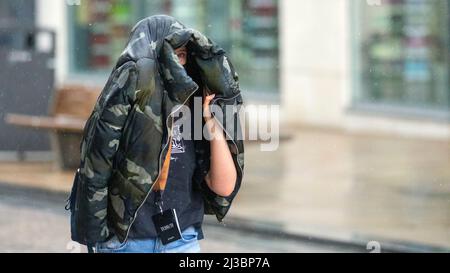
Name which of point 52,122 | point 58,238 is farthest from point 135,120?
point 52,122

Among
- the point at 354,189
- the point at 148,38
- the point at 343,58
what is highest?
the point at 148,38

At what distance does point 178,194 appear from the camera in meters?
4.12

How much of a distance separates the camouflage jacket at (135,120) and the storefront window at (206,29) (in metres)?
13.8

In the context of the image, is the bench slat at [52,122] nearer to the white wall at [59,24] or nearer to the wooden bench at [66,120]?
the wooden bench at [66,120]

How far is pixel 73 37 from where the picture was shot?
70.1ft

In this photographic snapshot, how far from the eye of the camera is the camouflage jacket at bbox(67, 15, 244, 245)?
154 inches

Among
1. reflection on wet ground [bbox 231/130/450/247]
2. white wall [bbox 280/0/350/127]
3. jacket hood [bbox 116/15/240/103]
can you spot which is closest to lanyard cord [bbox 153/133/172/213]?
jacket hood [bbox 116/15/240/103]

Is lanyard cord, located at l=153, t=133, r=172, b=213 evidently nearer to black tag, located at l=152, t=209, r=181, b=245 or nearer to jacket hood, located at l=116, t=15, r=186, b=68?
black tag, located at l=152, t=209, r=181, b=245

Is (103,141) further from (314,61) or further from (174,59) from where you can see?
(314,61)

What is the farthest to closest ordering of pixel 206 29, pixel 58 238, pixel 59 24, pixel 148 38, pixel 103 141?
1. pixel 59 24
2. pixel 206 29
3. pixel 58 238
4. pixel 148 38
5. pixel 103 141

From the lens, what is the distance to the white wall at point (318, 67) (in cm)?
1666

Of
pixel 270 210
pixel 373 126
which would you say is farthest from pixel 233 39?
pixel 270 210

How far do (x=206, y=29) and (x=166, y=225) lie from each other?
14.9m

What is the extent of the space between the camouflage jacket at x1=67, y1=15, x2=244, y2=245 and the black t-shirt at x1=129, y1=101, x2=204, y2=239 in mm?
86
